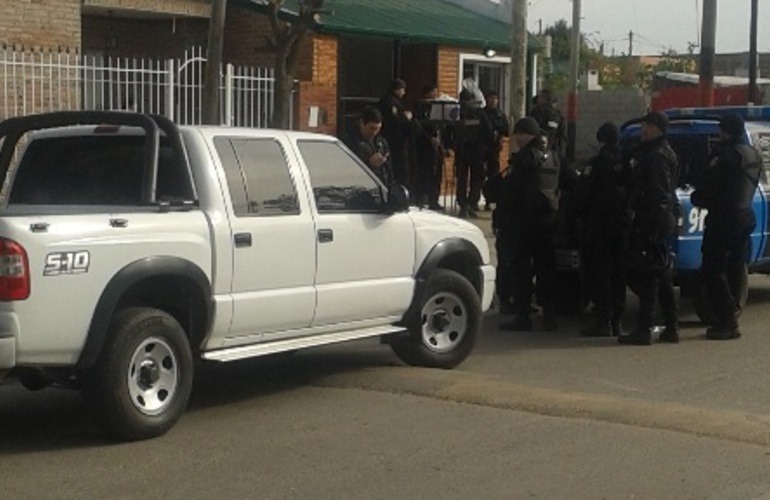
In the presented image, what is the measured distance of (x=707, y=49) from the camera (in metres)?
22.9

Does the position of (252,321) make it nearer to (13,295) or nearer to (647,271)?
(13,295)

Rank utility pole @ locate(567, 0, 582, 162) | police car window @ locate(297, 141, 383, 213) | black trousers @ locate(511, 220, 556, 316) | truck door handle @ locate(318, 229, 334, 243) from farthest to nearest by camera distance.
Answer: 1. utility pole @ locate(567, 0, 582, 162)
2. black trousers @ locate(511, 220, 556, 316)
3. police car window @ locate(297, 141, 383, 213)
4. truck door handle @ locate(318, 229, 334, 243)

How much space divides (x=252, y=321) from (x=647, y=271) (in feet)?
13.2

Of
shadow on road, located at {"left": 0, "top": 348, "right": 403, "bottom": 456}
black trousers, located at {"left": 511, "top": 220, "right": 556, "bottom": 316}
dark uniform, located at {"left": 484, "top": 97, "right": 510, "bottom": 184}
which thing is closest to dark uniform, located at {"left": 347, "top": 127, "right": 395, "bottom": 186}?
black trousers, located at {"left": 511, "top": 220, "right": 556, "bottom": 316}

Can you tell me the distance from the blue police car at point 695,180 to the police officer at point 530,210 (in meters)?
1.20

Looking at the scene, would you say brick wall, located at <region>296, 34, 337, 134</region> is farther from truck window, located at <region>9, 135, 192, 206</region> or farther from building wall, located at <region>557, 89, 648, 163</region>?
building wall, located at <region>557, 89, 648, 163</region>

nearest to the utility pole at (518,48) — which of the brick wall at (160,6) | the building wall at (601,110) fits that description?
the brick wall at (160,6)

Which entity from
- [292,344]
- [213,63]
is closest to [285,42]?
[213,63]

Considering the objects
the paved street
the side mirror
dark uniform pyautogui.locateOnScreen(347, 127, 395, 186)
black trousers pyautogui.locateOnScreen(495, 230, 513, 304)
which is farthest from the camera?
dark uniform pyautogui.locateOnScreen(347, 127, 395, 186)

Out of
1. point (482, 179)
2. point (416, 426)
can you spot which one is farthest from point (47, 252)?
point (482, 179)

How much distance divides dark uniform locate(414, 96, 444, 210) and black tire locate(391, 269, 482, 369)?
28.0ft

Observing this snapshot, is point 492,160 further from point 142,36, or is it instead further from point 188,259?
point 188,259

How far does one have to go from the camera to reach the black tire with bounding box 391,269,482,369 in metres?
10.0

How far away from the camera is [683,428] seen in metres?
8.29
